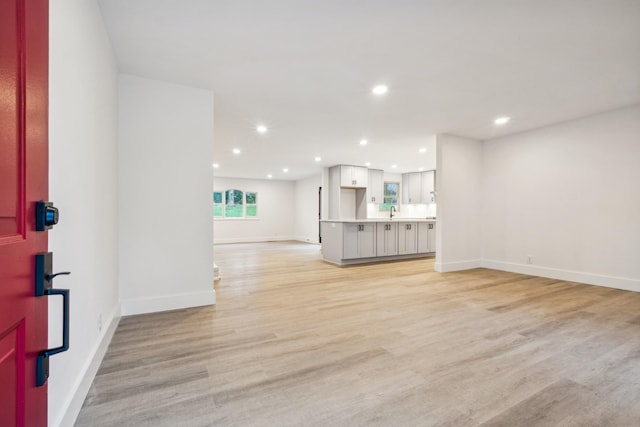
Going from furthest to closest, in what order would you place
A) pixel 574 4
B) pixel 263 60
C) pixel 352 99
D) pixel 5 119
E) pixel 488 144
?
pixel 488 144, pixel 352 99, pixel 263 60, pixel 574 4, pixel 5 119

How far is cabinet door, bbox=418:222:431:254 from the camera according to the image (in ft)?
22.4

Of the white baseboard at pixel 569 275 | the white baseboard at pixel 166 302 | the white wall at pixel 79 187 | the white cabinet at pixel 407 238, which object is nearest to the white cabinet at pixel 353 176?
the white cabinet at pixel 407 238

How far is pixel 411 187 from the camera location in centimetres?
968

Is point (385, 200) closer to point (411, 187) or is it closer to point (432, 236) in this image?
point (411, 187)

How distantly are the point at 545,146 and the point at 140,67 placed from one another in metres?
5.96

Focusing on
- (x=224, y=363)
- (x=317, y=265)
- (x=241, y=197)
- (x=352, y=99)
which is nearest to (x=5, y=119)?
(x=224, y=363)

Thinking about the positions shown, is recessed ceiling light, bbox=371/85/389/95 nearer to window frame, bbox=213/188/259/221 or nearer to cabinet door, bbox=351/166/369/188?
cabinet door, bbox=351/166/369/188

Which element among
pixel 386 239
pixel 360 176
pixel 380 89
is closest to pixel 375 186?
pixel 360 176

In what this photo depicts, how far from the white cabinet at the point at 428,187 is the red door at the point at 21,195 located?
9.11m

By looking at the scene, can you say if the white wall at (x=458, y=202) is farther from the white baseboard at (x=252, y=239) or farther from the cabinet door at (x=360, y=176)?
the white baseboard at (x=252, y=239)

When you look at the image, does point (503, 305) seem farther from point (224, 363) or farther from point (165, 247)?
point (165, 247)

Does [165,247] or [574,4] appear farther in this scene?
[165,247]

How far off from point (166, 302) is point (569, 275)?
584cm

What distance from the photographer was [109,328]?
245cm
